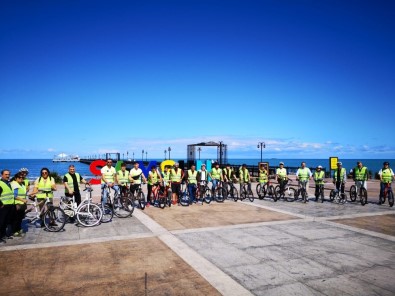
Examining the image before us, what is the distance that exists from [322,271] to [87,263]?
4.72 m

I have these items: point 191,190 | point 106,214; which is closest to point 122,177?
point 106,214

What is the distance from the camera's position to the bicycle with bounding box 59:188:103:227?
9.36 meters

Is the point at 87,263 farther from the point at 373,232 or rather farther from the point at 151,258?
the point at 373,232

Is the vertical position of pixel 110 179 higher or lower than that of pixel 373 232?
higher

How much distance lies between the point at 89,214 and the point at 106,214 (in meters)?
1.12

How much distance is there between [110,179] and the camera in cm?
1131

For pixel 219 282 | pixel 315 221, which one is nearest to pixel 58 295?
pixel 219 282

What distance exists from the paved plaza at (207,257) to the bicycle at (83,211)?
0.30 meters

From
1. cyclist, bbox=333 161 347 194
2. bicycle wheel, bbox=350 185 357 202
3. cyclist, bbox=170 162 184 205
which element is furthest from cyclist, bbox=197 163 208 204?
bicycle wheel, bbox=350 185 357 202

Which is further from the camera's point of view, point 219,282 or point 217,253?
point 217,253

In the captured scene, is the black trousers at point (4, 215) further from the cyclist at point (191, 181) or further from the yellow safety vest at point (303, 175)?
the yellow safety vest at point (303, 175)

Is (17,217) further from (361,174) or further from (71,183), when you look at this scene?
(361,174)

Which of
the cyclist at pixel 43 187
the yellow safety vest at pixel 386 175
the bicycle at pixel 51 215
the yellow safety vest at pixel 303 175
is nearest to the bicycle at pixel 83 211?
the bicycle at pixel 51 215

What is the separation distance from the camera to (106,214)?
34.2ft
